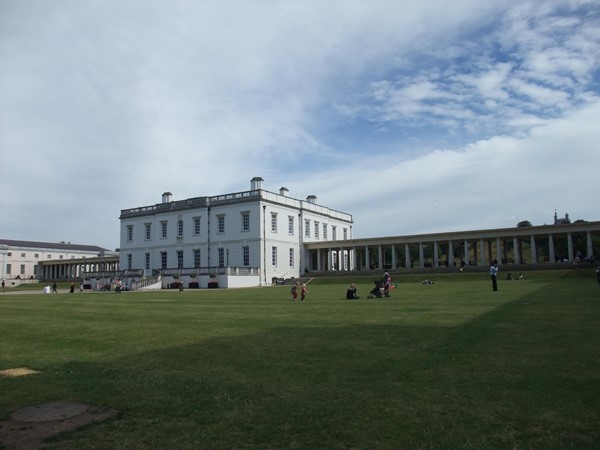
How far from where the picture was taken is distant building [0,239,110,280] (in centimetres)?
10406

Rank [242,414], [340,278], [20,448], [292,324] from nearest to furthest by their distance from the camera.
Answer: [20,448], [242,414], [292,324], [340,278]

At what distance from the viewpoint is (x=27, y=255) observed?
110 meters

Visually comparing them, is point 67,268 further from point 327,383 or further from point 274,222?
point 327,383

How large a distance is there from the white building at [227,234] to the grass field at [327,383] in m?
47.1

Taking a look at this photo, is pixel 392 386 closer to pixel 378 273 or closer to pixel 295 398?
pixel 295 398

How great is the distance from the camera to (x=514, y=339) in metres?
10.0

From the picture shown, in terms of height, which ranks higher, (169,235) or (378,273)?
(169,235)

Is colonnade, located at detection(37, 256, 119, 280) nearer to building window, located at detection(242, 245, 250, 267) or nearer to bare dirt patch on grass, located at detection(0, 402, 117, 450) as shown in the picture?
building window, located at detection(242, 245, 250, 267)

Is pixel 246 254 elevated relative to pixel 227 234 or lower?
lower

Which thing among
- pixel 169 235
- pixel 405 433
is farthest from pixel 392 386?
pixel 169 235

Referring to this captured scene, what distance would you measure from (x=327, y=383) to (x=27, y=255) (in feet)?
392

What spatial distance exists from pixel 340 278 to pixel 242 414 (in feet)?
179

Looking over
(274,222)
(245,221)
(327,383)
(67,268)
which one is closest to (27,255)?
(67,268)

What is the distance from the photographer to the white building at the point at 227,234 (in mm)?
64312
